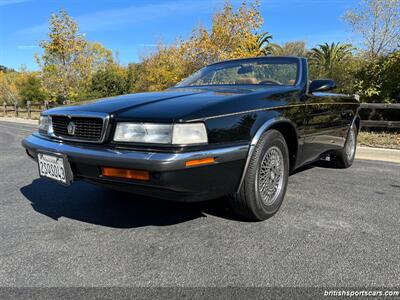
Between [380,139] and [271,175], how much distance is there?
5.85 metres

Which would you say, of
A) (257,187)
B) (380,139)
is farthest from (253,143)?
(380,139)

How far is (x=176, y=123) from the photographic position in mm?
2197

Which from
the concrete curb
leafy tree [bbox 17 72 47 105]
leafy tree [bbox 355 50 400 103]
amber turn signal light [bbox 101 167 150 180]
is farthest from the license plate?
leafy tree [bbox 17 72 47 105]

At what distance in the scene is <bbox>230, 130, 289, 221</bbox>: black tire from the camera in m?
2.60

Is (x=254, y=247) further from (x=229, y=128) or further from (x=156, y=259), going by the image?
(x=229, y=128)

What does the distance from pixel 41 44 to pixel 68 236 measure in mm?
19600

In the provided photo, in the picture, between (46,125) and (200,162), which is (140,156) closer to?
(200,162)

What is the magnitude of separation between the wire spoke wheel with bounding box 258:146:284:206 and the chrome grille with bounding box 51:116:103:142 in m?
1.29

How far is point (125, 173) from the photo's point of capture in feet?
7.39

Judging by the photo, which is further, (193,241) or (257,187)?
(257,187)

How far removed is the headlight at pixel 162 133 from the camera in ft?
7.22

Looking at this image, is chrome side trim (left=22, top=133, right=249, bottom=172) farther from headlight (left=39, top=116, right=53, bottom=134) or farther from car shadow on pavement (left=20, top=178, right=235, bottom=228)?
car shadow on pavement (left=20, top=178, right=235, bottom=228)

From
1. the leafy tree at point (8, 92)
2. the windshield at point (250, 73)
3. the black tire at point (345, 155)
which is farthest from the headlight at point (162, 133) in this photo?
the leafy tree at point (8, 92)

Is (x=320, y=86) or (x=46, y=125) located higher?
(x=320, y=86)
